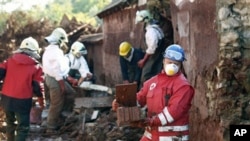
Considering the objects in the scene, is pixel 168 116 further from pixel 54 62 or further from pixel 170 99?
pixel 54 62

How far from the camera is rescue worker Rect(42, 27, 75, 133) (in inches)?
400

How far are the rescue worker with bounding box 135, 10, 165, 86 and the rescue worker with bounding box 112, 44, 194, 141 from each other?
12.0 ft

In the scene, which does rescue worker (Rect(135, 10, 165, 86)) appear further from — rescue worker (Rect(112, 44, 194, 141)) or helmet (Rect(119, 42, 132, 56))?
rescue worker (Rect(112, 44, 194, 141))

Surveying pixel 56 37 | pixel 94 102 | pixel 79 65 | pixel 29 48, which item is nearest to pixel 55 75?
pixel 56 37

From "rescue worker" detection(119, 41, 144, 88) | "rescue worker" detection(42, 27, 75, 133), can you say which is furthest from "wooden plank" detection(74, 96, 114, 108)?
"rescue worker" detection(119, 41, 144, 88)

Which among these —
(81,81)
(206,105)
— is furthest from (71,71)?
(206,105)

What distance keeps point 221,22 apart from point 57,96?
5.21m

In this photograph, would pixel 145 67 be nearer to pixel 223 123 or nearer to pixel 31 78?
pixel 31 78

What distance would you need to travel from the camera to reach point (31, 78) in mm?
8219

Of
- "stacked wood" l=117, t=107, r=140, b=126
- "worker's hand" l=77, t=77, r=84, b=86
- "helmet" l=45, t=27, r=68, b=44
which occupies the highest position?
"helmet" l=45, t=27, r=68, b=44

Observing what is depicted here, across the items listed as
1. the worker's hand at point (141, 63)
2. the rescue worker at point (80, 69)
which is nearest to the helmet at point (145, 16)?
the worker's hand at point (141, 63)

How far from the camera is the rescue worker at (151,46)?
9.52 m

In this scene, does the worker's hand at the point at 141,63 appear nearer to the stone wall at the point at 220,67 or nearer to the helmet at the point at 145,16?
the helmet at the point at 145,16

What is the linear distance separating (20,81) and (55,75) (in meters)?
2.07
